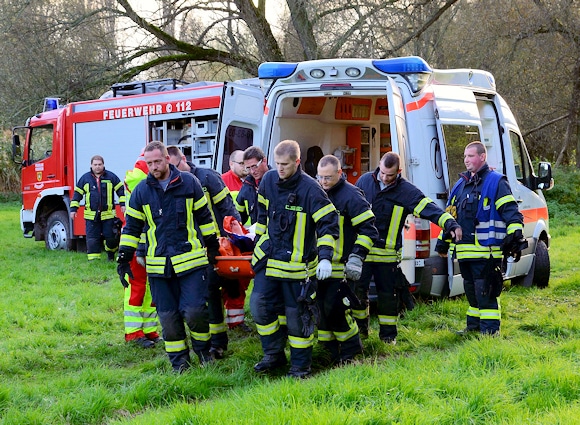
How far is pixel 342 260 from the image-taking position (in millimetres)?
5562

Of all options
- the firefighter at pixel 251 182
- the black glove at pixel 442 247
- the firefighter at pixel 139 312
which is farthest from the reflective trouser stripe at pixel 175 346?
the black glove at pixel 442 247

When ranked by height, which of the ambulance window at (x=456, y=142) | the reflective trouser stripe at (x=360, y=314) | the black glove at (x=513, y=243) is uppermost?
the ambulance window at (x=456, y=142)

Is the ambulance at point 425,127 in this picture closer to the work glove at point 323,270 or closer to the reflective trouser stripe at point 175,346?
the work glove at point 323,270

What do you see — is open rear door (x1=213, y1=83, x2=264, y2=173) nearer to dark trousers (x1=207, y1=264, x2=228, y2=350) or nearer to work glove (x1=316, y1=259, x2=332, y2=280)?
dark trousers (x1=207, y1=264, x2=228, y2=350)

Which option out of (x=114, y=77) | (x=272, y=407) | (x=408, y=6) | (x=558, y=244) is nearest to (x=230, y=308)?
(x=272, y=407)

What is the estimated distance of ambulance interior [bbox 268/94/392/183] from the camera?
28.2 ft

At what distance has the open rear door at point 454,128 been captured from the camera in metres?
6.85

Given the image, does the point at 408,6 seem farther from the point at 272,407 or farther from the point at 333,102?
the point at 272,407

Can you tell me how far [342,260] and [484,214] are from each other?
143cm

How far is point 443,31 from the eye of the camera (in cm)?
1577

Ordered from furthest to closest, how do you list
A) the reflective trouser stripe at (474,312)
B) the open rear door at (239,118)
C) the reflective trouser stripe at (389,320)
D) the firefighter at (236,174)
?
1. the open rear door at (239,118)
2. the firefighter at (236,174)
3. the reflective trouser stripe at (474,312)
4. the reflective trouser stripe at (389,320)

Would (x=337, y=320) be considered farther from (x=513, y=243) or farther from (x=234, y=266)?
(x=513, y=243)

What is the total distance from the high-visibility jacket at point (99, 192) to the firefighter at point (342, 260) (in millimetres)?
6035

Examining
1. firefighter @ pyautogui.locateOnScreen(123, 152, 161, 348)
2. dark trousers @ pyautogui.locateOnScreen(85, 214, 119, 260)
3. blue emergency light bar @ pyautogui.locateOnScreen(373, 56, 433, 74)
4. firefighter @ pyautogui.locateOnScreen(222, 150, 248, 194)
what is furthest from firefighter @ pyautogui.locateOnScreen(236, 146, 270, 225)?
dark trousers @ pyautogui.locateOnScreen(85, 214, 119, 260)
